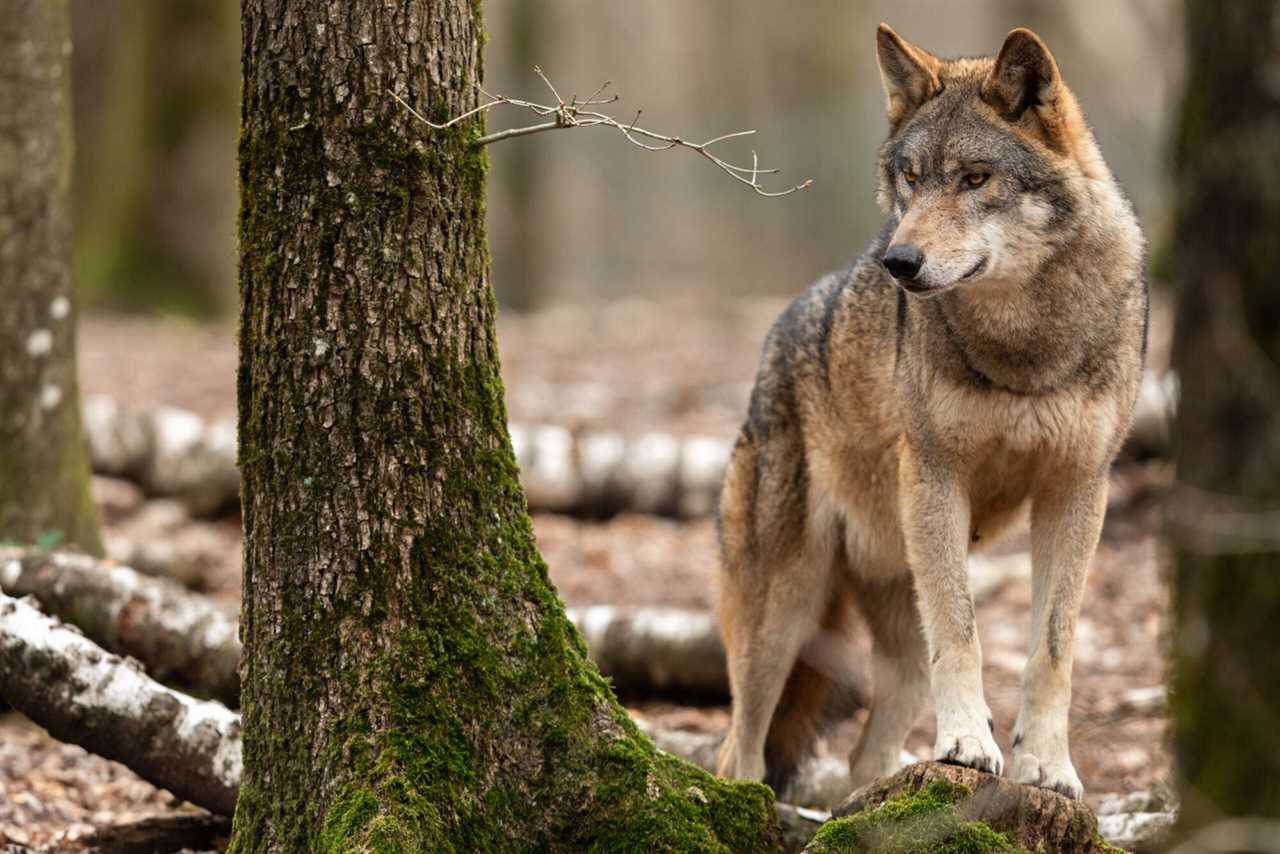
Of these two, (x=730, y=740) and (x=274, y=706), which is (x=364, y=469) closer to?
(x=274, y=706)

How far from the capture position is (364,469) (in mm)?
3748

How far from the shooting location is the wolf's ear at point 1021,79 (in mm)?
4730

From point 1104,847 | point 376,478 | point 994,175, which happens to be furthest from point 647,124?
point 1104,847

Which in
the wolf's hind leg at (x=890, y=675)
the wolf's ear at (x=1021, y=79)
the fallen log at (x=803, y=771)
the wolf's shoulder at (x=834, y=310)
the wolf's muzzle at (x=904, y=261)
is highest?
the wolf's ear at (x=1021, y=79)

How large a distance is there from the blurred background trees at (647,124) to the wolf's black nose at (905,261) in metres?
1.81

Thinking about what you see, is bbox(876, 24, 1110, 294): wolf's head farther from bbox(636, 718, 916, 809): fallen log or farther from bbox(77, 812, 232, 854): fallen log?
bbox(77, 812, 232, 854): fallen log

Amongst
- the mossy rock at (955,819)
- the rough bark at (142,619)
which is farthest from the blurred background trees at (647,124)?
the rough bark at (142,619)

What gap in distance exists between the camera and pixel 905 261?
4.57m

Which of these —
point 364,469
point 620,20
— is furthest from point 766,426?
point 620,20

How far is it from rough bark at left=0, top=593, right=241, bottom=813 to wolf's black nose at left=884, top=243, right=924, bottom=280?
2828 millimetres

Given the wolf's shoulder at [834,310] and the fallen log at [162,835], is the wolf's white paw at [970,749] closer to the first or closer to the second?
the wolf's shoulder at [834,310]

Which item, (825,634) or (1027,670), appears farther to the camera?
(825,634)

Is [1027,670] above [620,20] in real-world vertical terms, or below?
below

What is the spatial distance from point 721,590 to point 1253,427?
12.7 ft
